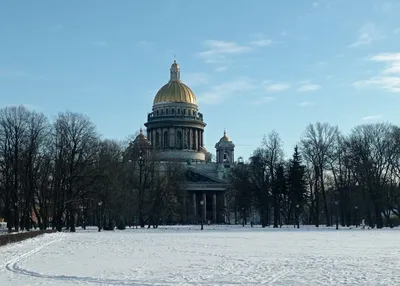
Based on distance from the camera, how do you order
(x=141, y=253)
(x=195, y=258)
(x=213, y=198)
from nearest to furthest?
(x=195, y=258) < (x=141, y=253) < (x=213, y=198)

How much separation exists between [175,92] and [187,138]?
34.2ft

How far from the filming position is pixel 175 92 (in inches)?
5433

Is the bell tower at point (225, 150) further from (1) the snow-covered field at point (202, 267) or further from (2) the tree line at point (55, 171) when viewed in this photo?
(1) the snow-covered field at point (202, 267)

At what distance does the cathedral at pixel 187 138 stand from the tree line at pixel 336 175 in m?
44.7

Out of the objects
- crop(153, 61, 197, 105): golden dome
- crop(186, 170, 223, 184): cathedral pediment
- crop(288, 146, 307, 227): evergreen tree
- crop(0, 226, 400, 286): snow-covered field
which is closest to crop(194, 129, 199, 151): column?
crop(153, 61, 197, 105): golden dome

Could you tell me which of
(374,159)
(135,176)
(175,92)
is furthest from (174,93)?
(374,159)

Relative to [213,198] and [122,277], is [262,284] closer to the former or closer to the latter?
[122,277]

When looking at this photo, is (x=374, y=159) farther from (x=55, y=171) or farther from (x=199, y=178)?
(x=199, y=178)

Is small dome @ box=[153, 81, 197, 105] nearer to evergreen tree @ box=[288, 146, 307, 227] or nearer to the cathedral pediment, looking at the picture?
the cathedral pediment

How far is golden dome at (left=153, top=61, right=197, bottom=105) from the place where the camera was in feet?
452

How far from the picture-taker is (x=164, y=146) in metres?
136

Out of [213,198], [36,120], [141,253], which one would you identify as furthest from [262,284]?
[213,198]

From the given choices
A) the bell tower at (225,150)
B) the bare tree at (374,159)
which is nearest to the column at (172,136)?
the bell tower at (225,150)

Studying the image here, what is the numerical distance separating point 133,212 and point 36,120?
23.6 m
